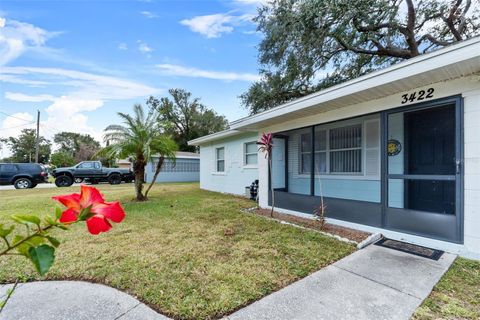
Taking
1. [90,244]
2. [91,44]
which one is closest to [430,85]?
[90,244]

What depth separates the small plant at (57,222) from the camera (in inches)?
28.2

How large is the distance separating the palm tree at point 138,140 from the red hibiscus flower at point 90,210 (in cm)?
703

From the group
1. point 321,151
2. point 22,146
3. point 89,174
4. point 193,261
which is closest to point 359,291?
point 193,261

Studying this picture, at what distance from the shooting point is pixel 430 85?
3695 mm

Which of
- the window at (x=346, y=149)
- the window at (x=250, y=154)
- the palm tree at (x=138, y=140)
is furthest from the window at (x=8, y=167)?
the window at (x=346, y=149)

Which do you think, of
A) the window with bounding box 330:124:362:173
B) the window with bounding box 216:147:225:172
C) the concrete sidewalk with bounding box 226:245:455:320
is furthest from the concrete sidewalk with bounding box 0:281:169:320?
the window with bounding box 216:147:225:172

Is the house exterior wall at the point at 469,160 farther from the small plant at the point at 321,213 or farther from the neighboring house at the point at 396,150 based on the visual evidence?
the small plant at the point at 321,213

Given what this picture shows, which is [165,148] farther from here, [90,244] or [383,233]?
[383,233]

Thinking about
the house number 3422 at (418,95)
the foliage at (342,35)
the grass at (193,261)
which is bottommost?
the grass at (193,261)

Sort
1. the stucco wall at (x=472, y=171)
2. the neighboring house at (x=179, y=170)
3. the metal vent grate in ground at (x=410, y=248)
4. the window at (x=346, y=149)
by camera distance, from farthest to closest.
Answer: the neighboring house at (x=179, y=170) < the window at (x=346, y=149) < the metal vent grate in ground at (x=410, y=248) < the stucco wall at (x=472, y=171)

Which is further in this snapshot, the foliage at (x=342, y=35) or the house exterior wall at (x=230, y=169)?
the house exterior wall at (x=230, y=169)

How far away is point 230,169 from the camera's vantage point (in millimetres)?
10625

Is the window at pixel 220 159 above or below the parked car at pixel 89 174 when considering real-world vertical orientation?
above

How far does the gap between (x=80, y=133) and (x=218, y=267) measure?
54214mm
